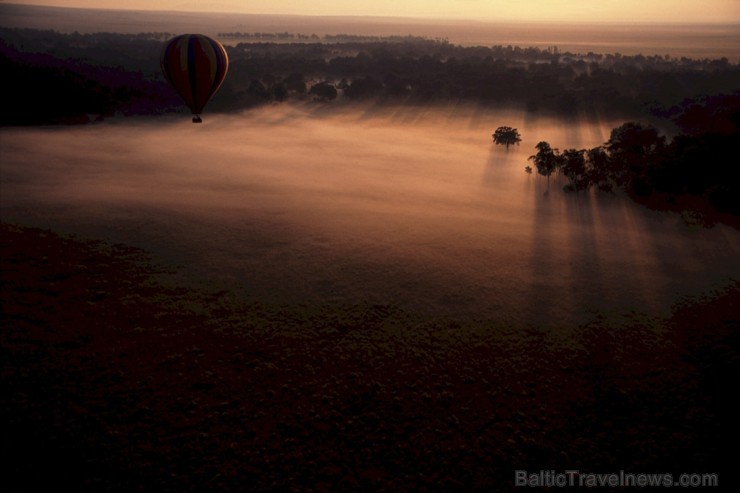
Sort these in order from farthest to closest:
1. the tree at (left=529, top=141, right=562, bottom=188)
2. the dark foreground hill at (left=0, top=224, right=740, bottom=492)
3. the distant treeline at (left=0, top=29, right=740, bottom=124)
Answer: the distant treeline at (left=0, top=29, right=740, bottom=124) < the tree at (left=529, top=141, right=562, bottom=188) < the dark foreground hill at (left=0, top=224, right=740, bottom=492)

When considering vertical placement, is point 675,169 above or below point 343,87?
below

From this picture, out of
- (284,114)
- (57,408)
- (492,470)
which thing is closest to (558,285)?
(492,470)

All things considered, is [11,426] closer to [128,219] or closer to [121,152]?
[128,219]

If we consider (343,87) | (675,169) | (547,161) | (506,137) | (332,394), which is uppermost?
(343,87)

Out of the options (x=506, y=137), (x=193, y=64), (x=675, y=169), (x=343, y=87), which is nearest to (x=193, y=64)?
(x=193, y=64)

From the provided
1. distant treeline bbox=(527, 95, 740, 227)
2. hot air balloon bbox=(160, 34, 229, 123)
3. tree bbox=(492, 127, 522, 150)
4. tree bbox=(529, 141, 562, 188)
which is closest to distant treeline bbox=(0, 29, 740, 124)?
tree bbox=(492, 127, 522, 150)

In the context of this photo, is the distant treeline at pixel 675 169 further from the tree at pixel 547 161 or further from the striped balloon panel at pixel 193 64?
the striped balloon panel at pixel 193 64

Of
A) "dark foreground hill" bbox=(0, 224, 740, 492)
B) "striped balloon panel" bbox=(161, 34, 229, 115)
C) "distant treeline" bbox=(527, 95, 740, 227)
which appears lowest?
"dark foreground hill" bbox=(0, 224, 740, 492)

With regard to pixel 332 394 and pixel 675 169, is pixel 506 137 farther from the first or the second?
pixel 332 394

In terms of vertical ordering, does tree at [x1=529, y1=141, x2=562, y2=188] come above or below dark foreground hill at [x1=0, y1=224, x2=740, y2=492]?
above

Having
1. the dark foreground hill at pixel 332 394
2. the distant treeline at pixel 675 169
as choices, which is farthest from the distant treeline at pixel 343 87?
the dark foreground hill at pixel 332 394

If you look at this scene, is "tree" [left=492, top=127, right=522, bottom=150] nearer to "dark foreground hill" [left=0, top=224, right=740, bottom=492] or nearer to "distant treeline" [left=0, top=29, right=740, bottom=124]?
"distant treeline" [left=0, top=29, right=740, bottom=124]
